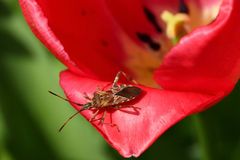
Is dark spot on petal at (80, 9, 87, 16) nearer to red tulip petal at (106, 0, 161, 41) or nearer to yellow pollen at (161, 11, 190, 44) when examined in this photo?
red tulip petal at (106, 0, 161, 41)

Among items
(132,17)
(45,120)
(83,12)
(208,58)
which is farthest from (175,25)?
(208,58)

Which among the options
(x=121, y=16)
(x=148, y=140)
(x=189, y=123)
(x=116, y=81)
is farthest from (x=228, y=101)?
(x=148, y=140)

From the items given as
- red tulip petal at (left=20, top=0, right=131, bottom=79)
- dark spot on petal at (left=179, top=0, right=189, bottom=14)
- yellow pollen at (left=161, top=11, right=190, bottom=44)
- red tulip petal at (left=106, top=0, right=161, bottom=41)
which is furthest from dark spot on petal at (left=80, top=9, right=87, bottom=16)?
dark spot on petal at (left=179, top=0, right=189, bottom=14)


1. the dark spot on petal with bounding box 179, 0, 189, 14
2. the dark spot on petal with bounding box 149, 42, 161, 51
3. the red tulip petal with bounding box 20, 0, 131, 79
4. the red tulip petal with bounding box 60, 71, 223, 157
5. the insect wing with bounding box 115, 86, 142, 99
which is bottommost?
the dark spot on petal with bounding box 149, 42, 161, 51

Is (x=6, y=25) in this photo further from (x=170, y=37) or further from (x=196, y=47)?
(x=196, y=47)

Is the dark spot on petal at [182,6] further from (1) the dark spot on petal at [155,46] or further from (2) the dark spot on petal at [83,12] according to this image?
(2) the dark spot on petal at [83,12]

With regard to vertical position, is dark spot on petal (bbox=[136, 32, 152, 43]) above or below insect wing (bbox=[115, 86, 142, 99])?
below
